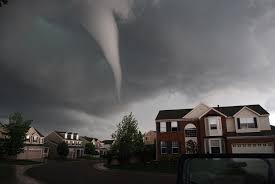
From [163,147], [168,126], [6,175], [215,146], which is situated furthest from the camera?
[168,126]

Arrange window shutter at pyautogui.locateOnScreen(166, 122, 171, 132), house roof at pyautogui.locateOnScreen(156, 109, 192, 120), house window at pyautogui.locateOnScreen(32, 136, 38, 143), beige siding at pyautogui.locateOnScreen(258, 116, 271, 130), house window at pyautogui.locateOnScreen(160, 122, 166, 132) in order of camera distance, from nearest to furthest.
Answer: beige siding at pyautogui.locateOnScreen(258, 116, 271, 130) < window shutter at pyautogui.locateOnScreen(166, 122, 171, 132) < house window at pyautogui.locateOnScreen(160, 122, 166, 132) < house roof at pyautogui.locateOnScreen(156, 109, 192, 120) < house window at pyautogui.locateOnScreen(32, 136, 38, 143)

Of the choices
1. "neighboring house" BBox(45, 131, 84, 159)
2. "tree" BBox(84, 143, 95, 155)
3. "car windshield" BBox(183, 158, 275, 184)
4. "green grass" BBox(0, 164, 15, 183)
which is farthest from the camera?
"tree" BBox(84, 143, 95, 155)

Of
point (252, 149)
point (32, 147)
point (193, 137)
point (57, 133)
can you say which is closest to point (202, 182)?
point (252, 149)

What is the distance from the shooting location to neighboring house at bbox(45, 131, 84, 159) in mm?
80231

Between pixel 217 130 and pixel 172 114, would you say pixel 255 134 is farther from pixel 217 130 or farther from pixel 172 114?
pixel 172 114

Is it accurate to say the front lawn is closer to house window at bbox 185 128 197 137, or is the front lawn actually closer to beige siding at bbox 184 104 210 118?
house window at bbox 185 128 197 137

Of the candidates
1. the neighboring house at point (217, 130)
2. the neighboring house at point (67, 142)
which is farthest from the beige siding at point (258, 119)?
the neighboring house at point (67, 142)

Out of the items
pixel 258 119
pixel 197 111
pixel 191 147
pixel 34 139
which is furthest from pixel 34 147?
pixel 258 119

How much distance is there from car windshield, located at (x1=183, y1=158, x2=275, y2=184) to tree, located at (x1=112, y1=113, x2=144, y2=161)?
37.8 m

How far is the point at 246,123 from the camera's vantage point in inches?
1495

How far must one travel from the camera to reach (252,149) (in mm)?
34594

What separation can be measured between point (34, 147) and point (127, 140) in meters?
36.6

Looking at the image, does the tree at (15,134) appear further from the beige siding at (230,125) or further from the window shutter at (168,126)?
the beige siding at (230,125)

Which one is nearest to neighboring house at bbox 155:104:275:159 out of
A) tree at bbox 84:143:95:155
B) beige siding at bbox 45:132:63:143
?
beige siding at bbox 45:132:63:143
